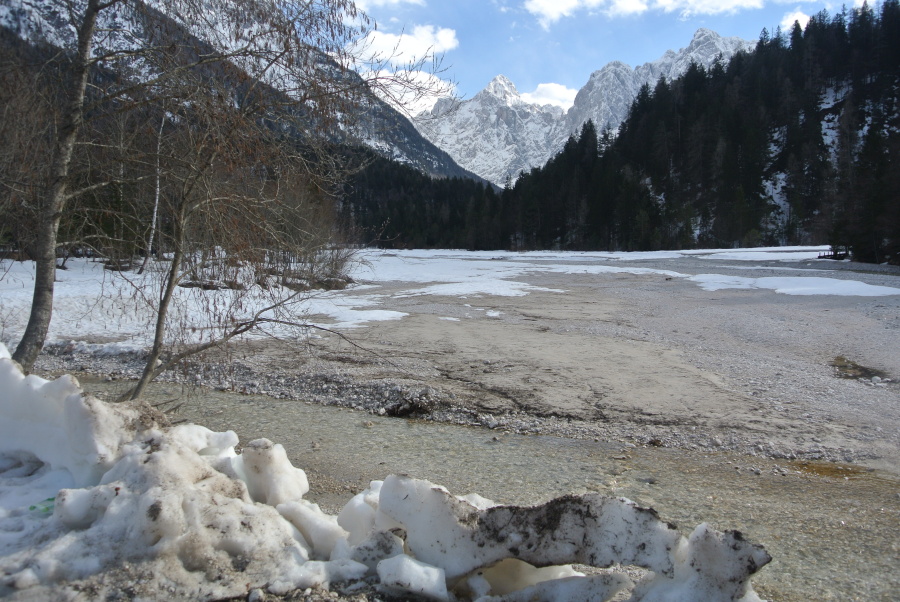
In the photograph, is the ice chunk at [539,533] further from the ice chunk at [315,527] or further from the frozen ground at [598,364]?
the frozen ground at [598,364]

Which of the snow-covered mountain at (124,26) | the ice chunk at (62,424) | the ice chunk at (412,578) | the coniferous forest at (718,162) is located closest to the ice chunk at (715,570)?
the ice chunk at (412,578)

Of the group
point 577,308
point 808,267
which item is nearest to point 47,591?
point 577,308

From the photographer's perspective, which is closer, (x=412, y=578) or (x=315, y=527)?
(x=412, y=578)

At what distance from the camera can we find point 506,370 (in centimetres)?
960

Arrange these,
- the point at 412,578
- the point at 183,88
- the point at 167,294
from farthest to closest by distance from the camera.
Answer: the point at 167,294
the point at 183,88
the point at 412,578

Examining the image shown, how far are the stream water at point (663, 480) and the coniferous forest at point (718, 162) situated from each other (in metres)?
65.5

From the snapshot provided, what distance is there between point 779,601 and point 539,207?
8606 centimetres

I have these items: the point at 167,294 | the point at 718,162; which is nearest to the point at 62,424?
the point at 167,294

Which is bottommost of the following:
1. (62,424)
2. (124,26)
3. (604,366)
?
(604,366)

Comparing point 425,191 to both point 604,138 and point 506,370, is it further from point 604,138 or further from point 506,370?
point 506,370

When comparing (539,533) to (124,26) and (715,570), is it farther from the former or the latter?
(124,26)

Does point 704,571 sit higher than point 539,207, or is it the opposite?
point 539,207

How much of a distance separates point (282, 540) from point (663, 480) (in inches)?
152

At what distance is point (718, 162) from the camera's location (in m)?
78.5
